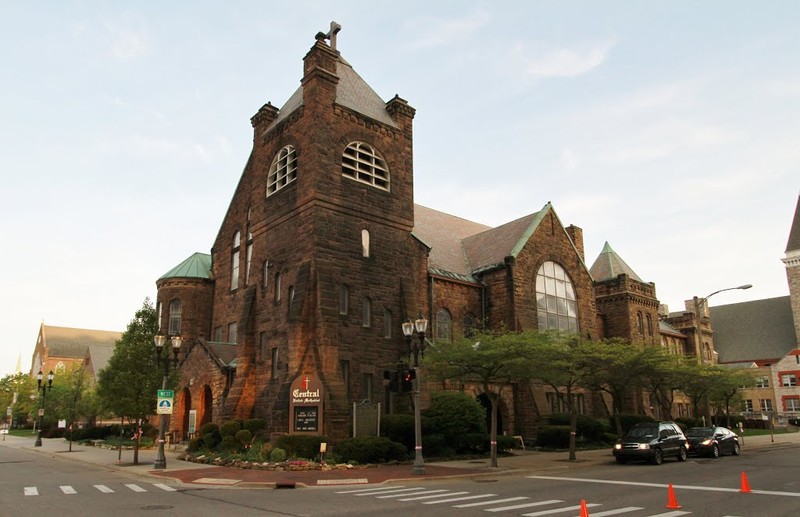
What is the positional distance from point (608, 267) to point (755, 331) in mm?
40623

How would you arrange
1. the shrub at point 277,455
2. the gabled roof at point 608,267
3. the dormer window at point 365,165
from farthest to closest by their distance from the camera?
1. the gabled roof at point 608,267
2. the dormer window at point 365,165
3. the shrub at point 277,455

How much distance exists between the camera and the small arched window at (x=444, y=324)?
34.6 metres

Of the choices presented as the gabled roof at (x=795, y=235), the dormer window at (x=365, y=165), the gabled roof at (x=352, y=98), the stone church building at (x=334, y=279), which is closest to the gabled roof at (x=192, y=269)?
the stone church building at (x=334, y=279)

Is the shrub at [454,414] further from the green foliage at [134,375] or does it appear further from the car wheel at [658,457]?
the green foliage at [134,375]

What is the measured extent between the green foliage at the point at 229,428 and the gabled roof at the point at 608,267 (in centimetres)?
3222

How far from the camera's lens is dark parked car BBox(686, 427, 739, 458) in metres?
27.3

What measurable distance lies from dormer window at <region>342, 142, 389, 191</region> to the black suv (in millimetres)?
16777

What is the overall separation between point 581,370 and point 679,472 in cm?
1046

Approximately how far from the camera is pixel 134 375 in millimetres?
28031

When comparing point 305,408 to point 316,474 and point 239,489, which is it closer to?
point 316,474

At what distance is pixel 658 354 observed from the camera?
3047 centimetres

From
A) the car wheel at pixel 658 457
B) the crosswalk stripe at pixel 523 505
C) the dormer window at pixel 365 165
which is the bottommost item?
the car wheel at pixel 658 457

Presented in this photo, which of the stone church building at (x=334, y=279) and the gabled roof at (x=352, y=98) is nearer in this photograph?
the stone church building at (x=334, y=279)

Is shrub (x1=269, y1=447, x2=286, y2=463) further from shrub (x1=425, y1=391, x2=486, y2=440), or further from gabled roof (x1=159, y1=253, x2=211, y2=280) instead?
gabled roof (x1=159, y1=253, x2=211, y2=280)
